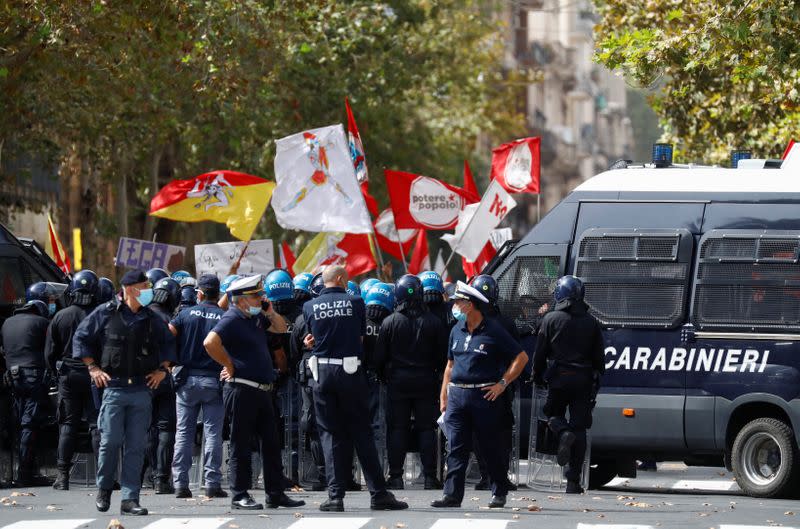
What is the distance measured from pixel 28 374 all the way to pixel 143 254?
211 inches

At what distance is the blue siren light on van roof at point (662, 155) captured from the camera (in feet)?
52.1

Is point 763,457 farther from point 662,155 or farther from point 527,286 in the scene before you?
point 662,155

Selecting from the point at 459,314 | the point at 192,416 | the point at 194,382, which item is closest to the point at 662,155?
the point at 459,314

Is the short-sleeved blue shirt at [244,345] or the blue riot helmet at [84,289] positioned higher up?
the blue riot helmet at [84,289]

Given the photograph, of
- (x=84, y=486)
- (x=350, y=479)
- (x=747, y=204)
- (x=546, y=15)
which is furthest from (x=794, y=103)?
(x=546, y=15)

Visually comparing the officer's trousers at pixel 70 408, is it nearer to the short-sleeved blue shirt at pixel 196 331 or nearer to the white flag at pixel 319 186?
the short-sleeved blue shirt at pixel 196 331

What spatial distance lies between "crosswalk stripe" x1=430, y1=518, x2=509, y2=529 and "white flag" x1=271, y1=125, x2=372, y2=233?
685 cm

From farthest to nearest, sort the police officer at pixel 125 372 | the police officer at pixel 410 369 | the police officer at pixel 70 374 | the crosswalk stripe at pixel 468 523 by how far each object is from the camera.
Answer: the police officer at pixel 410 369, the police officer at pixel 70 374, the police officer at pixel 125 372, the crosswalk stripe at pixel 468 523

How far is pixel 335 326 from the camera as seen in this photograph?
12.7 m

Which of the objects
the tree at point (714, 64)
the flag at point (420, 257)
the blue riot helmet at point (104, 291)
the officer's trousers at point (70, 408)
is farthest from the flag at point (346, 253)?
the officer's trousers at point (70, 408)

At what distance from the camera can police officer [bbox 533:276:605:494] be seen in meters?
14.4

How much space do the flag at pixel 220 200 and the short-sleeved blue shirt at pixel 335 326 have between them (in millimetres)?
7585

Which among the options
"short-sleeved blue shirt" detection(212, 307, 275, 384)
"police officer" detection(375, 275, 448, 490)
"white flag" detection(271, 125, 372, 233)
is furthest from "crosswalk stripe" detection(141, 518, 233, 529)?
"white flag" detection(271, 125, 372, 233)

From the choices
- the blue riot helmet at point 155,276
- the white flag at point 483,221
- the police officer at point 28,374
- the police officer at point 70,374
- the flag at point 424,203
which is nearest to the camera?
the police officer at point 70,374
